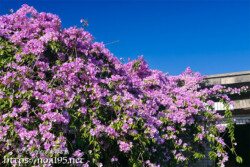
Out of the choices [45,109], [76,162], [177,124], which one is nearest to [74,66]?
[45,109]

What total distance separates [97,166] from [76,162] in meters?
0.50

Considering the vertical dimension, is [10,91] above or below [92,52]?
below

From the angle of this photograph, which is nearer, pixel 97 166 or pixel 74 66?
pixel 97 166

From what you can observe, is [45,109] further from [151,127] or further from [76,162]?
[151,127]

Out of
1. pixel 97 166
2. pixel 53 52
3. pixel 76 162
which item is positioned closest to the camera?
pixel 76 162

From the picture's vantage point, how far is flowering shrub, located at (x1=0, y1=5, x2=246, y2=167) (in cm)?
400

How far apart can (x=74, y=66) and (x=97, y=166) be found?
189cm

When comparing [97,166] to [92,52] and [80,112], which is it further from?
[92,52]

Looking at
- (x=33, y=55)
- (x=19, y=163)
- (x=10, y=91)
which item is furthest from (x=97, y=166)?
(x=33, y=55)

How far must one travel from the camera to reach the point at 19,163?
12.7ft

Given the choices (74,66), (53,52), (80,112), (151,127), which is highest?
(53,52)

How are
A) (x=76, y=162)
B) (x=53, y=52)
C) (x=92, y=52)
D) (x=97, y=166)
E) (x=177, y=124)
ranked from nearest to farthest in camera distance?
(x=76, y=162) → (x=97, y=166) → (x=53, y=52) → (x=92, y=52) → (x=177, y=124)

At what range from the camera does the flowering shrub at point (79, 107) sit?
400 centimetres

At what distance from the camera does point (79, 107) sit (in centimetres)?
462
